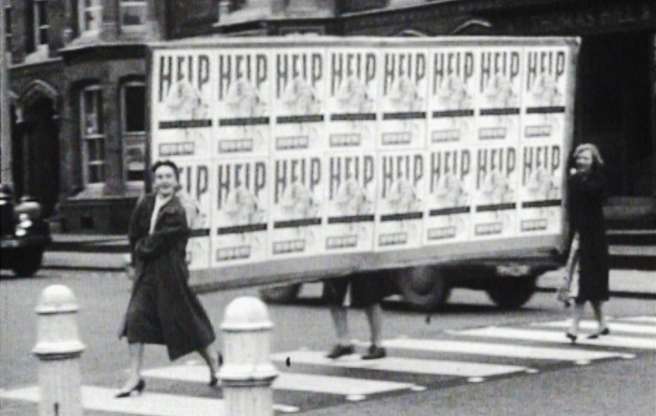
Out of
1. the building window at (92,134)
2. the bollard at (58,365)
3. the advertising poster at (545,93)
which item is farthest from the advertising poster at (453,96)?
the building window at (92,134)

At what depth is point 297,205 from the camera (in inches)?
455

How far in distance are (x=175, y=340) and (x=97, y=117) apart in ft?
97.3

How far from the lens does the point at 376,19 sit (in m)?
33.8

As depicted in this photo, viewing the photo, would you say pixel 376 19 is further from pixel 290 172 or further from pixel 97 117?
pixel 290 172

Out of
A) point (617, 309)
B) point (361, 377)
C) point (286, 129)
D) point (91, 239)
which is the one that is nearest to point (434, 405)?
point (361, 377)

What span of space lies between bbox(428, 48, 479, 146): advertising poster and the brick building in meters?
14.1

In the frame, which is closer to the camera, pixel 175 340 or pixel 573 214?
pixel 175 340

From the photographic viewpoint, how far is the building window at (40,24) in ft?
144

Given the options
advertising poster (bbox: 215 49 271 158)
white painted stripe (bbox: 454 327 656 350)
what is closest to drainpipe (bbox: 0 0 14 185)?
white painted stripe (bbox: 454 327 656 350)

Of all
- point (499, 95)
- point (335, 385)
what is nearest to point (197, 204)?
point (335, 385)

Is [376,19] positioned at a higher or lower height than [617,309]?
higher

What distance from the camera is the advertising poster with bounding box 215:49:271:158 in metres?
10.9

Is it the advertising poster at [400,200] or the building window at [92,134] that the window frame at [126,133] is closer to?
the building window at [92,134]

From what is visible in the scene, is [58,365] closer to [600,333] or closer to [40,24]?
[600,333]
